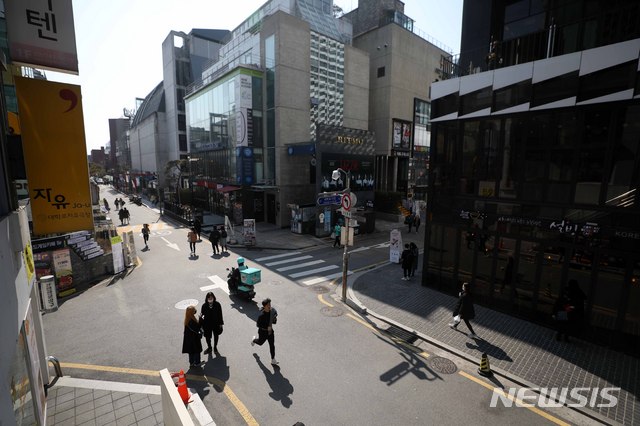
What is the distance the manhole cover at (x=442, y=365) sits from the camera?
823 centimetres

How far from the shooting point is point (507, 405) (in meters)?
6.97

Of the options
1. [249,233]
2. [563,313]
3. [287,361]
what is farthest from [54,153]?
[249,233]

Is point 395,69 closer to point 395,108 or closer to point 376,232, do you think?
point 395,108

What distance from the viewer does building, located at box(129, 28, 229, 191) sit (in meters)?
52.7

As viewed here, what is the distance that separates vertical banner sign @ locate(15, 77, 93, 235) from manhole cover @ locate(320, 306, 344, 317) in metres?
8.04

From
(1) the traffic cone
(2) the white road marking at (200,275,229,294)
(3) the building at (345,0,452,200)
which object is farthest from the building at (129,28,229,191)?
(1) the traffic cone

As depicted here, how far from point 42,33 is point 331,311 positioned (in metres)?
10.5

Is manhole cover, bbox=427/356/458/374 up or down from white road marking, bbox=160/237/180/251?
down

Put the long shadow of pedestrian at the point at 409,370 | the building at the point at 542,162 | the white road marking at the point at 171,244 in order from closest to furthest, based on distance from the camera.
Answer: the long shadow of pedestrian at the point at 409,370 < the building at the point at 542,162 < the white road marking at the point at 171,244

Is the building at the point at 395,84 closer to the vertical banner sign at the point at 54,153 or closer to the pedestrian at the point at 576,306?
the pedestrian at the point at 576,306

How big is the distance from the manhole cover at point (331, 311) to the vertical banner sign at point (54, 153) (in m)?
8.04

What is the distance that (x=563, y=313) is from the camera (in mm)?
9273

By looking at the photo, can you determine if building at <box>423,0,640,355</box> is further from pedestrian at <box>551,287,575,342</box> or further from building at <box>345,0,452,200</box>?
building at <box>345,0,452,200</box>

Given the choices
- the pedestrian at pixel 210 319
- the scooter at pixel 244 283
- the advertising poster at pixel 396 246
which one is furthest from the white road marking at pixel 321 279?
the pedestrian at pixel 210 319
